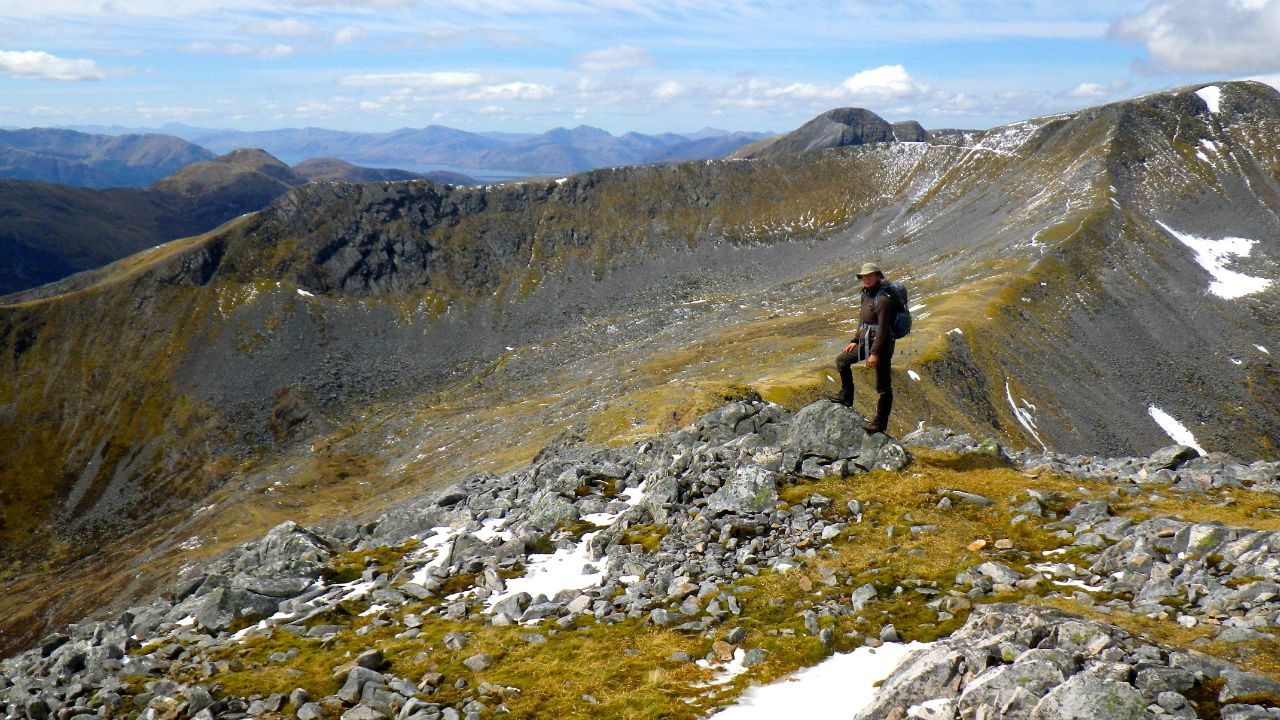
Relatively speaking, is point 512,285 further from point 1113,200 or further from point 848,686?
point 848,686

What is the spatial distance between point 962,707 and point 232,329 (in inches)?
6998

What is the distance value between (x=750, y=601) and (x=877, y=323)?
881 centimetres

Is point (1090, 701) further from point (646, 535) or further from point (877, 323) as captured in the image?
point (646, 535)

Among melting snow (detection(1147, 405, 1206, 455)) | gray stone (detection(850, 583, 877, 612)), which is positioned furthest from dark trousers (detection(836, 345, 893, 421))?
melting snow (detection(1147, 405, 1206, 455))

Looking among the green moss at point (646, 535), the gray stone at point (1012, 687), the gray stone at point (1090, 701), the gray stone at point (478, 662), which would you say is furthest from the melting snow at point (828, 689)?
the green moss at point (646, 535)

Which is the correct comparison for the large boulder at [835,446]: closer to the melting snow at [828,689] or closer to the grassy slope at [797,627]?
the grassy slope at [797,627]

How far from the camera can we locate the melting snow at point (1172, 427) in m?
88.2

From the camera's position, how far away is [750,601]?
15.7m

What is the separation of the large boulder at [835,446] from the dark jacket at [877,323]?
3.34 metres

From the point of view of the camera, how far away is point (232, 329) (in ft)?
528

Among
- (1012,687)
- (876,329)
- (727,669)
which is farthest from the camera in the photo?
(876,329)

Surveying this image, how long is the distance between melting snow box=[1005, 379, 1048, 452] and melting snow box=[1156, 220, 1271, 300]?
235 feet

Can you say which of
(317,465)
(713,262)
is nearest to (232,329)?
(317,465)

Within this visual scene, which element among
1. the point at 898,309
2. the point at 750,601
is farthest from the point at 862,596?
the point at 898,309
